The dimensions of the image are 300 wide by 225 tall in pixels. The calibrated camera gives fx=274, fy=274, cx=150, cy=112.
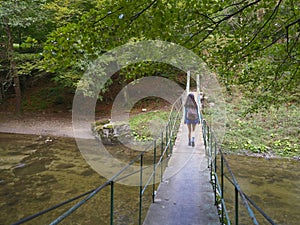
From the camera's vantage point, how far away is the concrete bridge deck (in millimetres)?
2957

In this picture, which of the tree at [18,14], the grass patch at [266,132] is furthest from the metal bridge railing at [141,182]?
the tree at [18,14]

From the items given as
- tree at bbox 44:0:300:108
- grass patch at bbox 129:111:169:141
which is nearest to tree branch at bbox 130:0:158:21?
tree at bbox 44:0:300:108

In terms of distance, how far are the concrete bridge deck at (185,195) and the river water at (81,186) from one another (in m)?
0.97

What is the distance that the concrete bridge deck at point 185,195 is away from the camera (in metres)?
2.96

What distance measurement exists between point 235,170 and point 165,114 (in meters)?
5.80

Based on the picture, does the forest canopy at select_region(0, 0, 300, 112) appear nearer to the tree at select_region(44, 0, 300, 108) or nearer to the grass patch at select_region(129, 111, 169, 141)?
the tree at select_region(44, 0, 300, 108)

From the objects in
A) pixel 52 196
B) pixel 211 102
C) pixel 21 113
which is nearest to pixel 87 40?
pixel 52 196

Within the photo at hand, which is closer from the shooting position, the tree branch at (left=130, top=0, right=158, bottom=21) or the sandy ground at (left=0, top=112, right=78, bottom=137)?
the tree branch at (left=130, top=0, right=158, bottom=21)

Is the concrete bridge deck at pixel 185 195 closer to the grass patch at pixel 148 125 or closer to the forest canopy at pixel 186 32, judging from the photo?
the forest canopy at pixel 186 32

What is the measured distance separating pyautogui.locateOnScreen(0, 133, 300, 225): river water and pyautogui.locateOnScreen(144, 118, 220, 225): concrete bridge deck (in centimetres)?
97

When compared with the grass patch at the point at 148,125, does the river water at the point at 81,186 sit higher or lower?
lower

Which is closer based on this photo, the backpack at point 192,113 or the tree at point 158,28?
the tree at point 158,28

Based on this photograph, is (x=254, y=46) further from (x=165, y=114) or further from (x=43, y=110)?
(x=43, y=110)

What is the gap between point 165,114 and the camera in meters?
12.7
